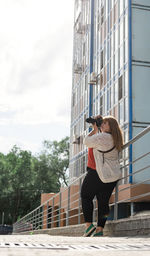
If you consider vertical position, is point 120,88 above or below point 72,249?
above

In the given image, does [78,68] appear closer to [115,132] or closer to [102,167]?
[115,132]

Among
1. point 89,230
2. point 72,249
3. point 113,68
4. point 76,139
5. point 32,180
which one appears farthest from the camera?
point 32,180

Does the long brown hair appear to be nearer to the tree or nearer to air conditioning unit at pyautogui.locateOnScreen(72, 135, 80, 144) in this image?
air conditioning unit at pyautogui.locateOnScreen(72, 135, 80, 144)

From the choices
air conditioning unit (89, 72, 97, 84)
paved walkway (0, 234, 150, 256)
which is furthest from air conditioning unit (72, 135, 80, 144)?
paved walkway (0, 234, 150, 256)

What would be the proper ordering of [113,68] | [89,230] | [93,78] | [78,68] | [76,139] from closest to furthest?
[89,230] < [113,68] < [93,78] < [76,139] < [78,68]

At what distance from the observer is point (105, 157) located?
5043mm

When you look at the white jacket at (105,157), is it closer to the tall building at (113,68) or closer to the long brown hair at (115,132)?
the long brown hair at (115,132)

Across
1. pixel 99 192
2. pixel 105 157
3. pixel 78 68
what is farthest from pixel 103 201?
pixel 78 68

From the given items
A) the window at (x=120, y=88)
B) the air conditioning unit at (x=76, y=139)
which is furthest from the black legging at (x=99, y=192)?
the air conditioning unit at (x=76, y=139)

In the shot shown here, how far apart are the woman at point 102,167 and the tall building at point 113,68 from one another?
417 inches

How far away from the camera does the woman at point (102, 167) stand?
498 centimetres

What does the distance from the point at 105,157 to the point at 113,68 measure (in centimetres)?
1690

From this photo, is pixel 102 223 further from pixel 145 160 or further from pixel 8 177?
pixel 8 177

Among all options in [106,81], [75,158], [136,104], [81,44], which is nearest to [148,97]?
[136,104]
